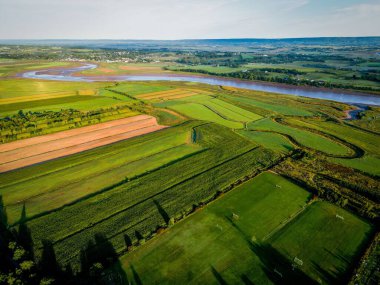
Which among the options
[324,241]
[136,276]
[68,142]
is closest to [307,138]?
[324,241]

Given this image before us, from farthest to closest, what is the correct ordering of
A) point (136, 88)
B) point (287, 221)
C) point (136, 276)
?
1. point (136, 88)
2. point (287, 221)
3. point (136, 276)

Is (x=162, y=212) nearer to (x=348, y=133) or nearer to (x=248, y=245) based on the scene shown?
(x=248, y=245)

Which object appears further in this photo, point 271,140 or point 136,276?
point 271,140

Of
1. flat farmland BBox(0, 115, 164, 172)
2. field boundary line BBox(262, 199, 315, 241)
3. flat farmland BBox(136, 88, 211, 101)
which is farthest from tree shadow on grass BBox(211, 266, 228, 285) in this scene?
flat farmland BBox(136, 88, 211, 101)

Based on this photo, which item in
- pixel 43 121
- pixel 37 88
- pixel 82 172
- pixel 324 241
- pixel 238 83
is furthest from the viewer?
pixel 238 83

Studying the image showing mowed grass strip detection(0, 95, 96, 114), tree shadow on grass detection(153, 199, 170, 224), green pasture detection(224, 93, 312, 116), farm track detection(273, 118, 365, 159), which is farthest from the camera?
green pasture detection(224, 93, 312, 116)

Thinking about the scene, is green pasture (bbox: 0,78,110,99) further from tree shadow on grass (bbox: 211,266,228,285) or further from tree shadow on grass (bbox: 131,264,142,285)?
tree shadow on grass (bbox: 211,266,228,285)

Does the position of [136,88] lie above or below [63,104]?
below

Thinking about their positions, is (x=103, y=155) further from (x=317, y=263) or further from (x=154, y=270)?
(x=317, y=263)
